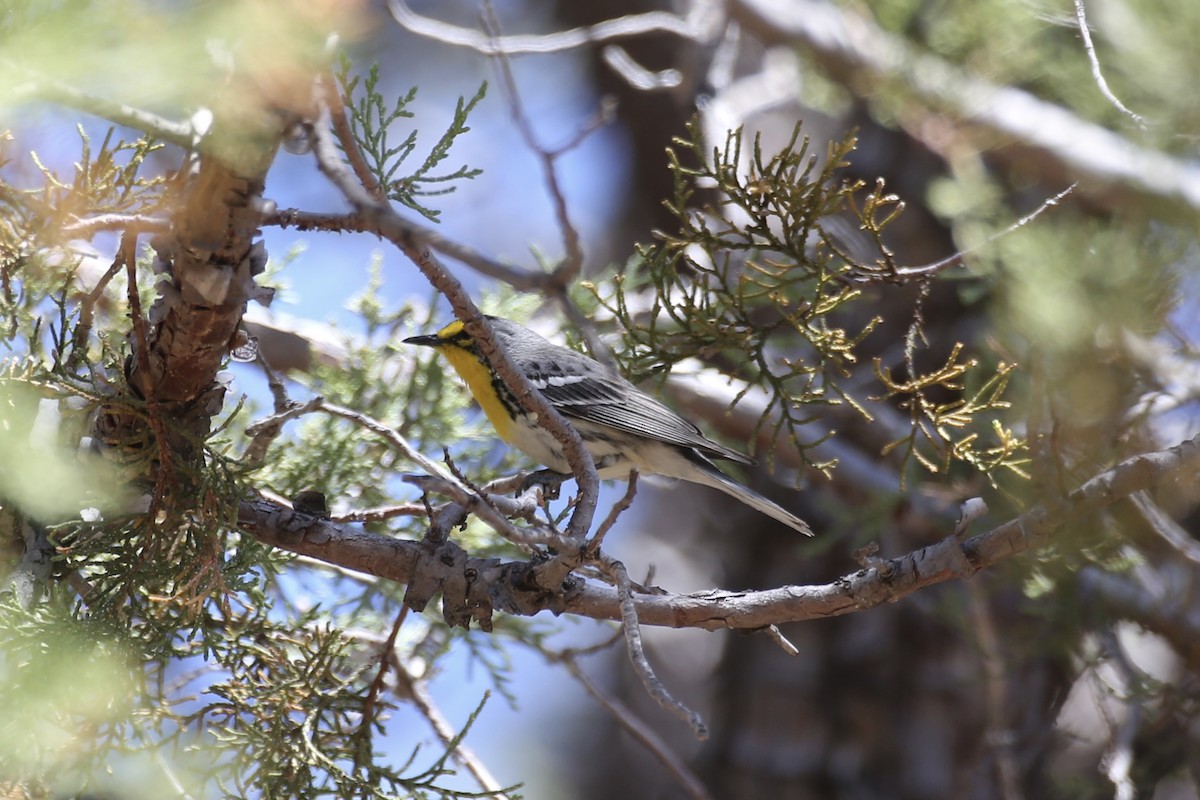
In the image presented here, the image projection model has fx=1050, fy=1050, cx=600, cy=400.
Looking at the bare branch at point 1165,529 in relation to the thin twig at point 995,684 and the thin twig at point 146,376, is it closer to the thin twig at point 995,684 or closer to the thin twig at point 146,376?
the thin twig at point 995,684

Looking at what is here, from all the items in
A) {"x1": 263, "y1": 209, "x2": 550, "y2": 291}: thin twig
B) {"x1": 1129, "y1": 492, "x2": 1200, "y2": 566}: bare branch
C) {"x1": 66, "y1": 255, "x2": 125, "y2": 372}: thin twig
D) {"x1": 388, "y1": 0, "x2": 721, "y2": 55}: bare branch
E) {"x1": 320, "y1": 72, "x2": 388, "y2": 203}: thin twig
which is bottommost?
{"x1": 263, "y1": 209, "x2": 550, "y2": 291}: thin twig

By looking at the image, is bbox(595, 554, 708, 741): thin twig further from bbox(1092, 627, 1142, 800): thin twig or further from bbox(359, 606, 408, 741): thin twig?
bbox(1092, 627, 1142, 800): thin twig

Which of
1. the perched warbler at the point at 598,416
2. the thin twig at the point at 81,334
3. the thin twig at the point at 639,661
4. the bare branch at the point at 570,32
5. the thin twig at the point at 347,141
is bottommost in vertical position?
the thin twig at the point at 639,661

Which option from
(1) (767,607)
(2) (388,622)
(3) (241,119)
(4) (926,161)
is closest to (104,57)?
(3) (241,119)

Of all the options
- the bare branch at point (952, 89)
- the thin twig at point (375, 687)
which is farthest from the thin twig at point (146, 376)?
the bare branch at point (952, 89)

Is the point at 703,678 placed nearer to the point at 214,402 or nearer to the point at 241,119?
the point at 214,402

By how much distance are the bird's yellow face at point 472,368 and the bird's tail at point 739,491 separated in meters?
0.66

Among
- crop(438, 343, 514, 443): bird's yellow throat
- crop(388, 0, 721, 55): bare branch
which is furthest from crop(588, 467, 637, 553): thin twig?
crop(388, 0, 721, 55): bare branch

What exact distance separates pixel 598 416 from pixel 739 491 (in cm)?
65

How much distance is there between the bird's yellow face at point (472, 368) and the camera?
3.47 meters

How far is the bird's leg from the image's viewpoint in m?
2.88

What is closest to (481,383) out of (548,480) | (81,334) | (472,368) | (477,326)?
(472,368)

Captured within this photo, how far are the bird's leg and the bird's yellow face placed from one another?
400 millimetres

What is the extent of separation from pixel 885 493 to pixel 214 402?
111 inches
